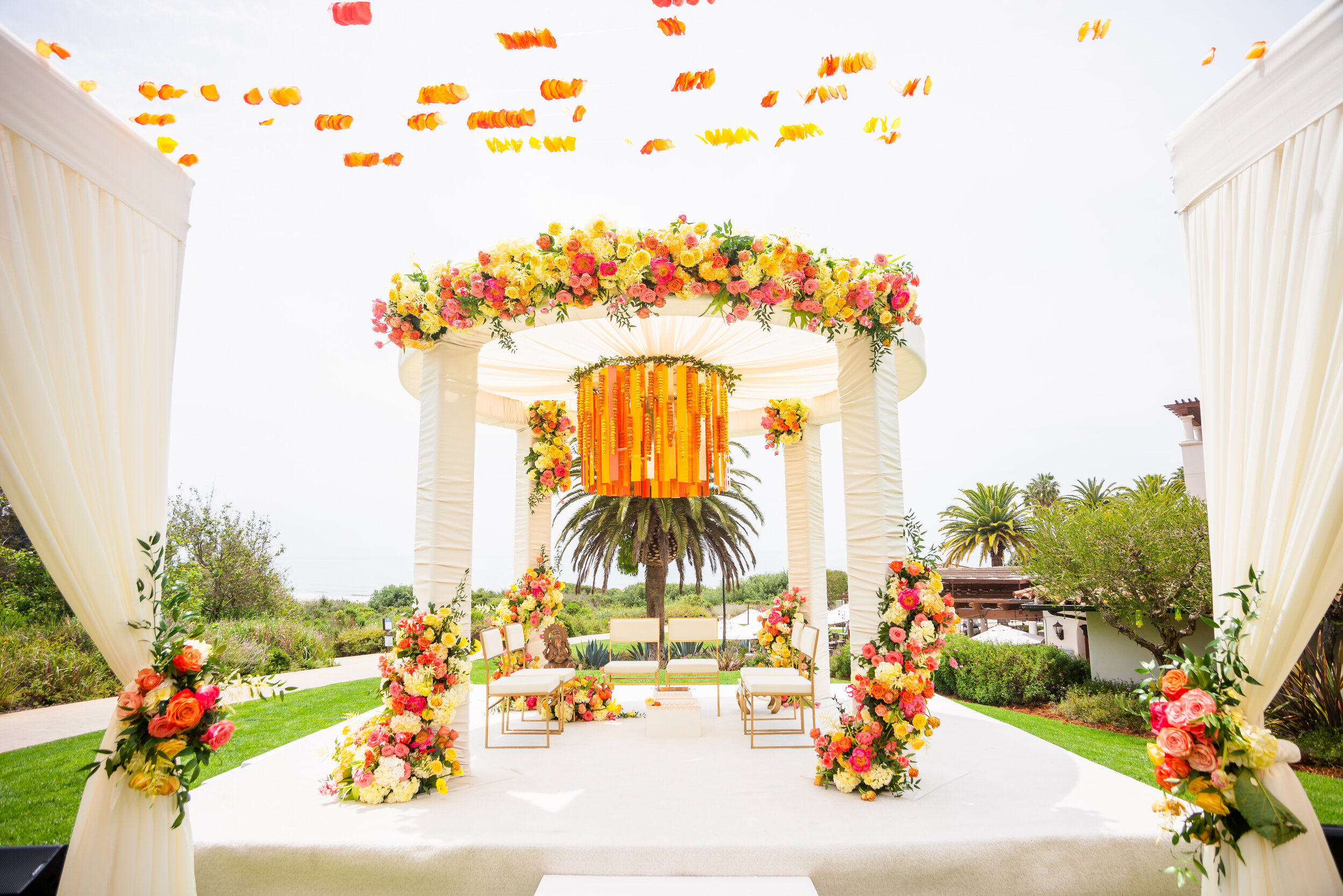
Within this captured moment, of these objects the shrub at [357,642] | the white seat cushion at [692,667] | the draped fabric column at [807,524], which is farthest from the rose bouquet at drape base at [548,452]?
the shrub at [357,642]

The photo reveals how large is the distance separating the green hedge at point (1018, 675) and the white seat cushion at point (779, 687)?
18.6 ft

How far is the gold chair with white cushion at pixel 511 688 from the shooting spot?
18.0ft

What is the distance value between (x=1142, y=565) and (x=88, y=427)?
10.2 metres

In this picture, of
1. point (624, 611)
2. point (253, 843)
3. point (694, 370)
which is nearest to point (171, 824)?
point (253, 843)

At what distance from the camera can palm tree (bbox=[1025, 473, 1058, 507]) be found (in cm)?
3127

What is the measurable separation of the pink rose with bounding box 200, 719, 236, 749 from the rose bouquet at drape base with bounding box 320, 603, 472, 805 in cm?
158

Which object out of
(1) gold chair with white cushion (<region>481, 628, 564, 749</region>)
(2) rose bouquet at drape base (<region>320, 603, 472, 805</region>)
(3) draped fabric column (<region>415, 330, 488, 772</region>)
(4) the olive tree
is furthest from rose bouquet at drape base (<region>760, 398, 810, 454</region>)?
(2) rose bouquet at drape base (<region>320, 603, 472, 805</region>)

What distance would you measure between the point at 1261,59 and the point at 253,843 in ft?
18.4

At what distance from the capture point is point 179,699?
2434mm

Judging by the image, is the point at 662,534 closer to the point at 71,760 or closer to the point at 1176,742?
the point at 71,760

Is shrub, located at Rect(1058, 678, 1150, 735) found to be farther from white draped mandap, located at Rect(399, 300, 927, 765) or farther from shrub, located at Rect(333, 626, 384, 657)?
shrub, located at Rect(333, 626, 384, 657)

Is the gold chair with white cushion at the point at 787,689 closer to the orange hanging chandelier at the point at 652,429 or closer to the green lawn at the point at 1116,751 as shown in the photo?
the orange hanging chandelier at the point at 652,429

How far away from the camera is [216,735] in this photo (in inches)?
98.8

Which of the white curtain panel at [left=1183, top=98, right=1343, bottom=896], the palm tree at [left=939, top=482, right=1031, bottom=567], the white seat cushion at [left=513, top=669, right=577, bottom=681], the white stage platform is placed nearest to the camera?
the white curtain panel at [left=1183, top=98, right=1343, bottom=896]
